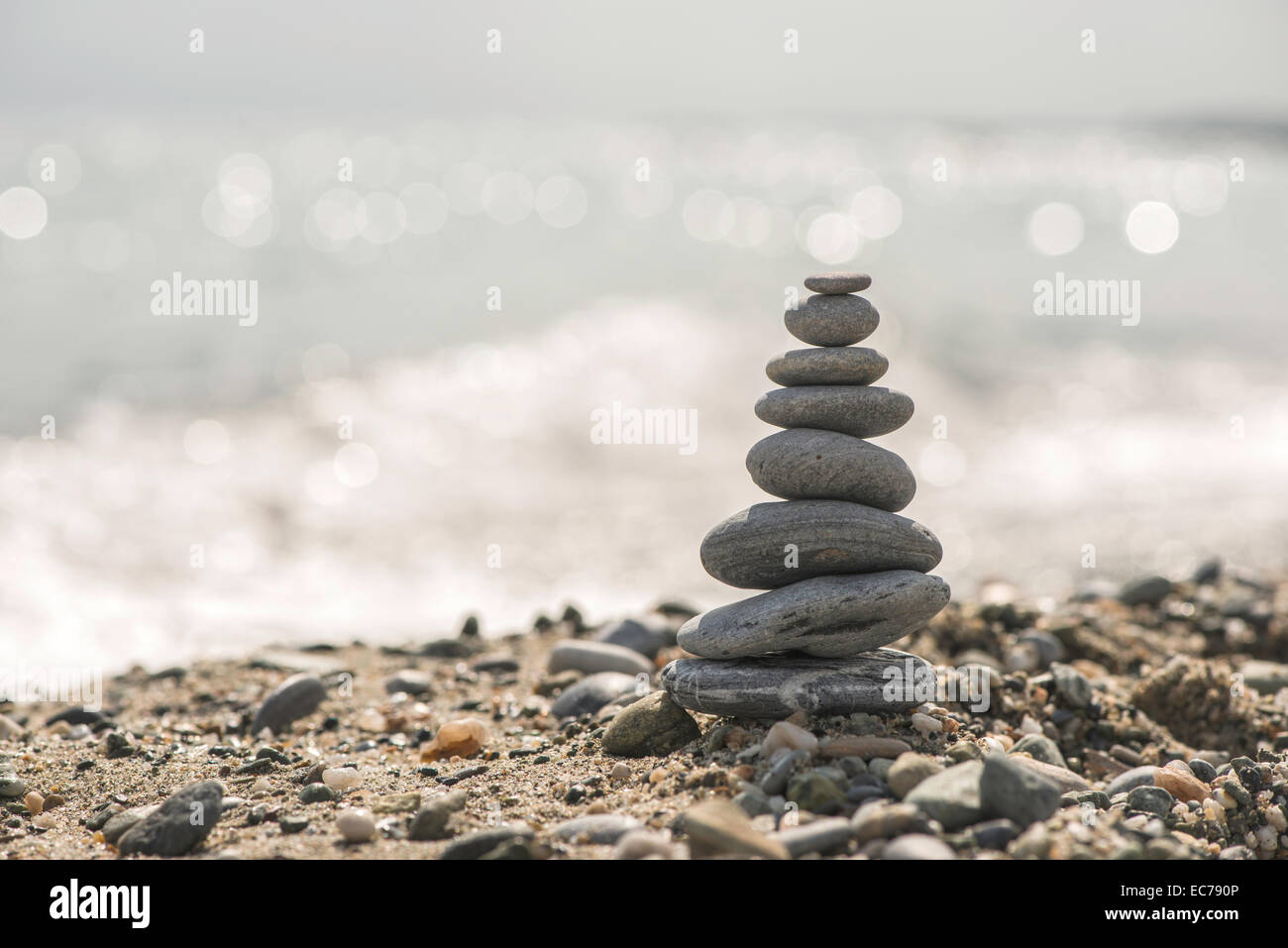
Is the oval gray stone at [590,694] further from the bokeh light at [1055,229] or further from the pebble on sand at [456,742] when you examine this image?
the bokeh light at [1055,229]

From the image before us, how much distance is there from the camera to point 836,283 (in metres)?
6.16

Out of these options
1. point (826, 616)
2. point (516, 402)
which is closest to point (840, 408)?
point (826, 616)

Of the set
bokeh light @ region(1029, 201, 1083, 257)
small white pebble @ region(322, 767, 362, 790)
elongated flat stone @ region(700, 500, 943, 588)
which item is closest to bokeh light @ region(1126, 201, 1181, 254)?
bokeh light @ region(1029, 201, 1083, 257)

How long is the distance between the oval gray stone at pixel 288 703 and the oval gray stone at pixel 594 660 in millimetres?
1897

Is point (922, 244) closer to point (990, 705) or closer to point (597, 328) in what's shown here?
point (597, 328)

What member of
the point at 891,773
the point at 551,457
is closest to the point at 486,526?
the point at 551,457

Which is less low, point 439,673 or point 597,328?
point 597,328

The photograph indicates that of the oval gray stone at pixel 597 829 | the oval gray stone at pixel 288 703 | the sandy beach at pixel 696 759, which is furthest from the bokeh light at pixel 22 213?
the oval gray stone at pixel 597 829

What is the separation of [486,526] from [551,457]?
2978 mm

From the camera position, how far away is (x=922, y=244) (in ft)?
128

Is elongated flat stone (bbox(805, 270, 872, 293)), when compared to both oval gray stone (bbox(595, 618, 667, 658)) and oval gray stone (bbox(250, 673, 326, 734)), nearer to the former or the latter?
oval gray stone (bbox(595, 618, 667, 658))

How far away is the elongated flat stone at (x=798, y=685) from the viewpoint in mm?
5812

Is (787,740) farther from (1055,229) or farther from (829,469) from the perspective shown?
(1055,229)

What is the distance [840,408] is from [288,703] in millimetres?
4651
